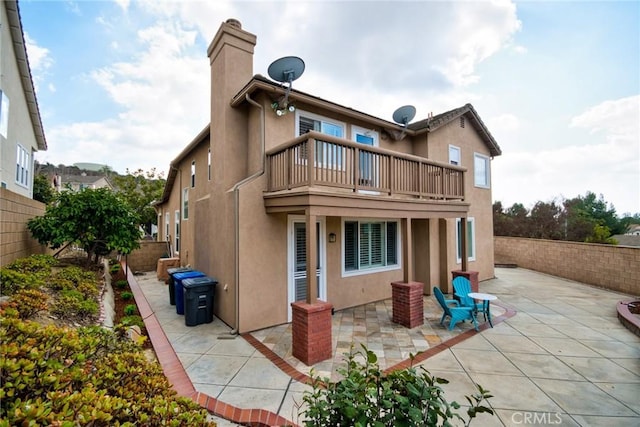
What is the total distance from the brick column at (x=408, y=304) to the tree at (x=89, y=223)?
29.5 ft

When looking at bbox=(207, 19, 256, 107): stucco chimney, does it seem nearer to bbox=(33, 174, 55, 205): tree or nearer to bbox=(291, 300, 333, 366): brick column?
bbox=(291, 300, 333, 366): brick column

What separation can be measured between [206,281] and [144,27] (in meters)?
8.32

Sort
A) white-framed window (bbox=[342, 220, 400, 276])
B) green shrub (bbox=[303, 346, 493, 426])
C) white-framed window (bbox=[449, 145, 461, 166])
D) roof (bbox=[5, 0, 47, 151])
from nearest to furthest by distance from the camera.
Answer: green shrub (bbox=[303, 346, 493, 426]), white-framed window (bbox=[342, 220, 400, 276]), roof (bbox=[5, 0, 47, 151]), white-framed window (bbox=[449, 145, 461, 166])

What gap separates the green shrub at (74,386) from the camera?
5.13 ft

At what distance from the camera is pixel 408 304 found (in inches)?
270

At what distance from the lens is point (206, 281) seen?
7.16m

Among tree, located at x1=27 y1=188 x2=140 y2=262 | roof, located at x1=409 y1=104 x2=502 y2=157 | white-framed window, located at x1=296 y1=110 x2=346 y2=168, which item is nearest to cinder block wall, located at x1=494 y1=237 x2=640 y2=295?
roof, located at x1=409 y1=104 x2=502 y2=157

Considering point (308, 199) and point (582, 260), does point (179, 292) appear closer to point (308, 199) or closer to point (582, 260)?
point (308, 199)

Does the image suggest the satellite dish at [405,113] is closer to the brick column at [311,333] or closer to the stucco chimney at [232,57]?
the stucco chimney at [232,57]

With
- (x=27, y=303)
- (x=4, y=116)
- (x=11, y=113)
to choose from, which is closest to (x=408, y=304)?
(x=27, y=303)

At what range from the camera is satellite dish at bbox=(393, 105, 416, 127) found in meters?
9.78

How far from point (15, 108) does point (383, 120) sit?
1405cm

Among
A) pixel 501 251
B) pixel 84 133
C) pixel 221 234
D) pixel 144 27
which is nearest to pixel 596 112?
pixel 501 251

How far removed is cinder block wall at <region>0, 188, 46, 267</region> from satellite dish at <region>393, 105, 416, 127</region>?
428 inches
